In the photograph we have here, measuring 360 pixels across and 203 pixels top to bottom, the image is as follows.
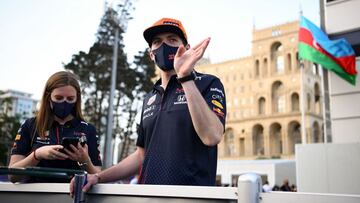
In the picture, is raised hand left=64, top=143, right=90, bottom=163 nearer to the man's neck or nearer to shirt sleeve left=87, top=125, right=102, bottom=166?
shirt sleeve left=87, top=125, right=102, bottom=166

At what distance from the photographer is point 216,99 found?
192cm

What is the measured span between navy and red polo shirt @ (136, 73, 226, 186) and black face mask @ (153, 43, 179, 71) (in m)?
0.15

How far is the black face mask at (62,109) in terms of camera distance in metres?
2.57

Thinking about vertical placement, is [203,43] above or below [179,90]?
above

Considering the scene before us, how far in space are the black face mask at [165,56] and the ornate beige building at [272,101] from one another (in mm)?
62086

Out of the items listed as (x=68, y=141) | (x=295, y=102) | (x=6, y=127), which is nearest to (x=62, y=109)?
(x=68, y=141)

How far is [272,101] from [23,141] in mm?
65017

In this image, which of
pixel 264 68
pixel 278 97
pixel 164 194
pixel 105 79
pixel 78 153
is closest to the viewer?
pixel 164 194

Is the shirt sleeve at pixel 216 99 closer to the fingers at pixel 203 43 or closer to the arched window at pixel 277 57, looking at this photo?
the fingers at pixel 203 43

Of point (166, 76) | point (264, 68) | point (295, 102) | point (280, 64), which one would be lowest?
point (166, 76)

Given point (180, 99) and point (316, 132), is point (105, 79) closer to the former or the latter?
point (180, 99)

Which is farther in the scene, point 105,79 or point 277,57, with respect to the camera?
point 277,57

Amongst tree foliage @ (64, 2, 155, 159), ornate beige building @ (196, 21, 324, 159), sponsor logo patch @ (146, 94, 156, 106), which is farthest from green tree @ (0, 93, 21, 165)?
ornate beige building @ (196, 21, 324, 159)

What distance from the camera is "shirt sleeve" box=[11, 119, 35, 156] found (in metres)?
2.51
